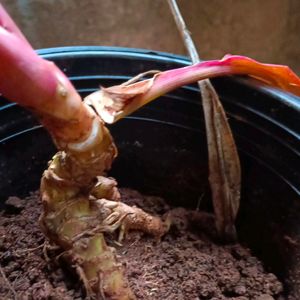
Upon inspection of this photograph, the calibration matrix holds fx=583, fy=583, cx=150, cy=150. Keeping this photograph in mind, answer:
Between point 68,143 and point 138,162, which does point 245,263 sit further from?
point 68,143

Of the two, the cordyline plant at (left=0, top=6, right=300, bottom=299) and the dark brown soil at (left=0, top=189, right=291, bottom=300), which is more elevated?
the cordyline plant at (left=0, top=6, right=300, bottom=299)

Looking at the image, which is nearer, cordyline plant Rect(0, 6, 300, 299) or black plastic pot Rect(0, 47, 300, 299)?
cordyline plant Rect(0, 6, 300, 299)

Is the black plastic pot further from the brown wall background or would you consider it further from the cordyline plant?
the brown wall background

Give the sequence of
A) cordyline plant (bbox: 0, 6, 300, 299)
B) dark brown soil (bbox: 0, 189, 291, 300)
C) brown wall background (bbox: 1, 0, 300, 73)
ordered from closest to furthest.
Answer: cordyline plant (bbox: 0, 6, 300, 299) → dark brown soil (bbox: 0, 189, 291, 300) → brown wall background (bbox: 1, 0, 300, 73)

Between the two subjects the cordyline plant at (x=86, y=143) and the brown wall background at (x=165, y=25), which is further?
the brown wall background at (x=165, y=25)

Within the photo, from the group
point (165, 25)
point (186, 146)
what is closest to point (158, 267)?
point (186, 146)

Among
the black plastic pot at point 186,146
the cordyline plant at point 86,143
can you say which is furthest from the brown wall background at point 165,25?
the cordyline plant at point 86,143

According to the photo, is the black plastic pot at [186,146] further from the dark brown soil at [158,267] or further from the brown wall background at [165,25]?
the brown wall background at [165,25]

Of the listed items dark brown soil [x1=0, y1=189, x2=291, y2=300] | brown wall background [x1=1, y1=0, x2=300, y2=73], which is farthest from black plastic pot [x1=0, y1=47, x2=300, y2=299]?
brown wall background [x1=1, y1=0, x2=300, y2=73]
